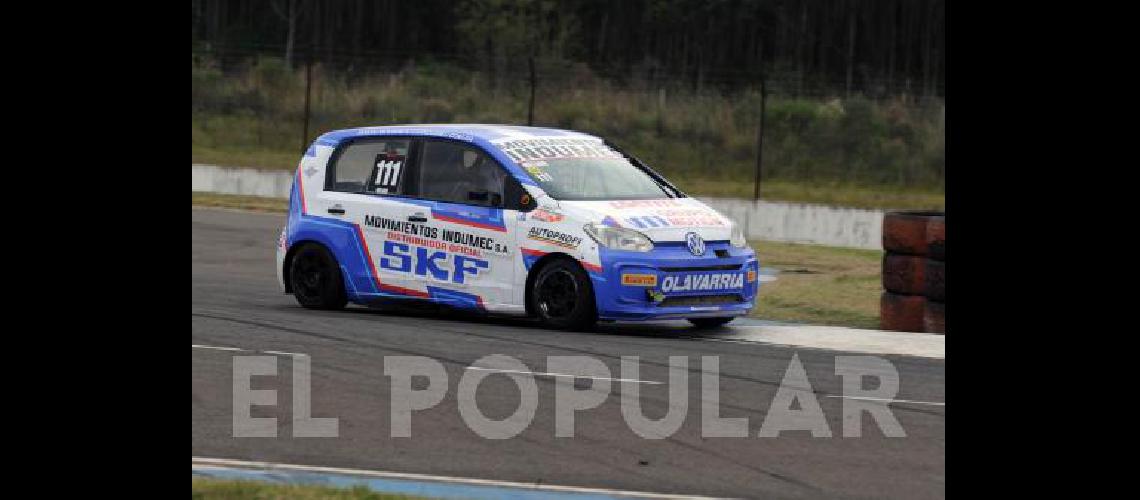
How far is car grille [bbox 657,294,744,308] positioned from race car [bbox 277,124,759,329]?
1 centimetres

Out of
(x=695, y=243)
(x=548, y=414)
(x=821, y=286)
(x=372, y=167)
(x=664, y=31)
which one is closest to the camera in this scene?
(x=548, y=414)

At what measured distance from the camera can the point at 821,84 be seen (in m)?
45.0

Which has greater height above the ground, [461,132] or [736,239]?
[461,132]

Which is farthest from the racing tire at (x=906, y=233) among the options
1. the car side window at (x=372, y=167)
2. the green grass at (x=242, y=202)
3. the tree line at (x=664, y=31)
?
the tree line at (x=664, y=31)

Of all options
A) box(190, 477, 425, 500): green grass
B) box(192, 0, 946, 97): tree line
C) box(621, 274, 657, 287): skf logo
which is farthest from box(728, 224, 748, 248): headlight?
box(192, 0, 946, 97): tree line

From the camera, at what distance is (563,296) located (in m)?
13.6

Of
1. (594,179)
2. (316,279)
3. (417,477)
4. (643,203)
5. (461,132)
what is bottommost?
(417,477)

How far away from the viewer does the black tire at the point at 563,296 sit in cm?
1344

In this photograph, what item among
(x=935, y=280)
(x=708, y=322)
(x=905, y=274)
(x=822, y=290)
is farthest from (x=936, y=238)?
(x=822, y=290)

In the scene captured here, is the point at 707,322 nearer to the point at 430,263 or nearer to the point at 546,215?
the point at 546,215

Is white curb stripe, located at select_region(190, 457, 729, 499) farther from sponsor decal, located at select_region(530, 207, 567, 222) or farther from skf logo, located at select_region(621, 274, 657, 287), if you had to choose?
sponsor decal, located at select_region(530, 207, 567, 222)

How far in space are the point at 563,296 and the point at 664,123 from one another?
75.2ft
